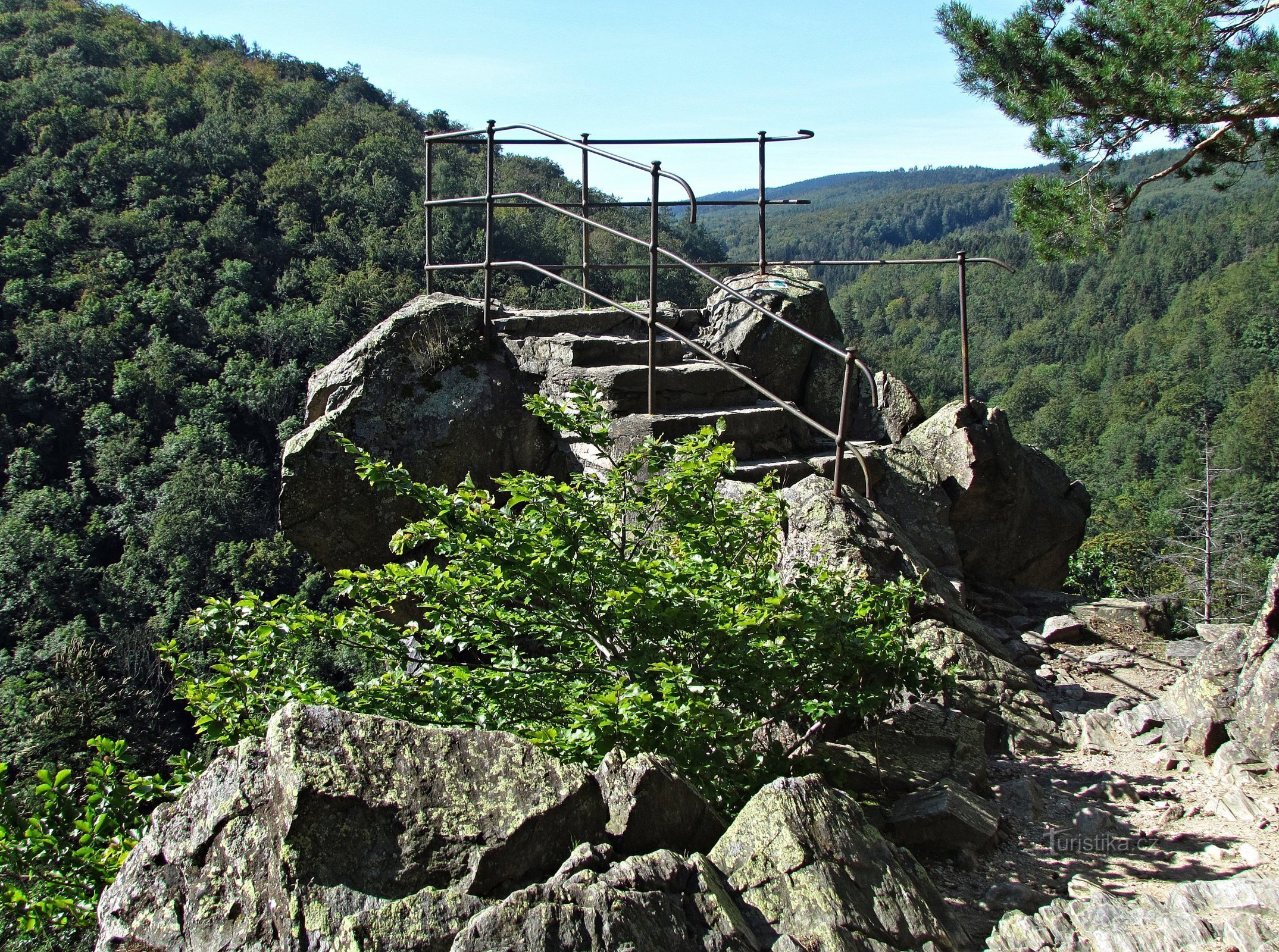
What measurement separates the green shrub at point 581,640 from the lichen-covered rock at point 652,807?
0.75ft

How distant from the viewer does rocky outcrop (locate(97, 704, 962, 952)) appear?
85.0 inches

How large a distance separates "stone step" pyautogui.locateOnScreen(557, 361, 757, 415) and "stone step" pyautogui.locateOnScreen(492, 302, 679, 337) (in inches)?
24.7

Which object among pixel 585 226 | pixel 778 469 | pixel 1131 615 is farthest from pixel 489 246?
pixel 1131 615

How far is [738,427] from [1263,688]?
10.00 feet

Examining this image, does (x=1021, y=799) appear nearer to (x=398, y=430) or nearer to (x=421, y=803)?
(x=421, y=803)

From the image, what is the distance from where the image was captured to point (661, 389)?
6164 millimetres

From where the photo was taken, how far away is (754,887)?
2.56 meters

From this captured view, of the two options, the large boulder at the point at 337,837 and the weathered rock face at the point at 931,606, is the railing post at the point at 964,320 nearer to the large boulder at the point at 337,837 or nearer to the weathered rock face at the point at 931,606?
the weathered rock face at the point at 931,606

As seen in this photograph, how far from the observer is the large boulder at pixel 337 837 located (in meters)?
2.19

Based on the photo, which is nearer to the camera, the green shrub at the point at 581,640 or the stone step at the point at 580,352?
the green shrub at the point at 581,640

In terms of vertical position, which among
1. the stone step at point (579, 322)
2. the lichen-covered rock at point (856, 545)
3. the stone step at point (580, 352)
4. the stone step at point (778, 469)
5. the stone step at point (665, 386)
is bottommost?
the lichen-covered rock at point (856, 545)

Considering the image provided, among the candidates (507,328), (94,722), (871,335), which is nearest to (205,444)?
(94,722)

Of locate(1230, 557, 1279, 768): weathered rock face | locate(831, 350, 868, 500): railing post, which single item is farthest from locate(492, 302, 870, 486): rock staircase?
locate(1230, 557, 1279, 768): weathered rock face

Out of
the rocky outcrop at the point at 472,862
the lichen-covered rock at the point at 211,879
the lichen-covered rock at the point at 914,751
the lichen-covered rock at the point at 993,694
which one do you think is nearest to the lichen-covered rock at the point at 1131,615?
the lichen-covered rock at the point at 993,694
